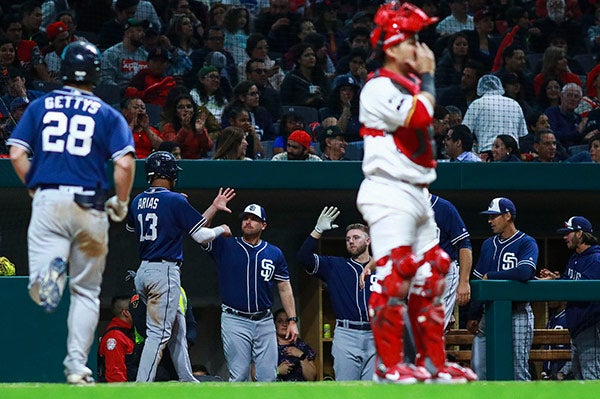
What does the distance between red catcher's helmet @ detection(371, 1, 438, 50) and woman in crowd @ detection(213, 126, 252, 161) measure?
4813mm

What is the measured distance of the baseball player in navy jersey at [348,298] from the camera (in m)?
9.15

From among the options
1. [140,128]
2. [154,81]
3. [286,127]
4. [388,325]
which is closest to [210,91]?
[154,81]

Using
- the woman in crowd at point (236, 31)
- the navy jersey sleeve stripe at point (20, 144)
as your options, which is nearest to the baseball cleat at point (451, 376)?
the navy jersey sleeve stripe at point (20, 144)

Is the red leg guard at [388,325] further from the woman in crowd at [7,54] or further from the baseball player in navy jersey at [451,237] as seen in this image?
the woman in crowd at [7,54]

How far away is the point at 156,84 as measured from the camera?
11.4m

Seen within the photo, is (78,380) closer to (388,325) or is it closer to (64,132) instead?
(64,132)

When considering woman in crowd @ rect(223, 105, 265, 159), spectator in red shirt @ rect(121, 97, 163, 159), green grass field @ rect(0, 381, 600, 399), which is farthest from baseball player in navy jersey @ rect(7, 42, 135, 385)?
woman in crowd @ rect(223, 105, 265, 159)

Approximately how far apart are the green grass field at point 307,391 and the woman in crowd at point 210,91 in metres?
6.79

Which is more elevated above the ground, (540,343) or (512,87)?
(512,87)

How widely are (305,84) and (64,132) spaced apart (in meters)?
7.22

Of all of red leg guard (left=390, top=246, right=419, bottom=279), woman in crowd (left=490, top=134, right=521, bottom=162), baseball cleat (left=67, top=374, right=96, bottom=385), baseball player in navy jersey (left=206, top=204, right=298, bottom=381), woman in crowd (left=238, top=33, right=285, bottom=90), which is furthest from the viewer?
woman in crowd (left=238, top=33, right=285, bottom=90)

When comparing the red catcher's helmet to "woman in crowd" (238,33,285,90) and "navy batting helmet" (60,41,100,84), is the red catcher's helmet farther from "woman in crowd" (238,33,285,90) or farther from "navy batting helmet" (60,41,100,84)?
"woman in crowd" (238,33,285,90)

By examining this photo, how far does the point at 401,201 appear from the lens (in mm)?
5125

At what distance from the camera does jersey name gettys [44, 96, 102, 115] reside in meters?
5.37
